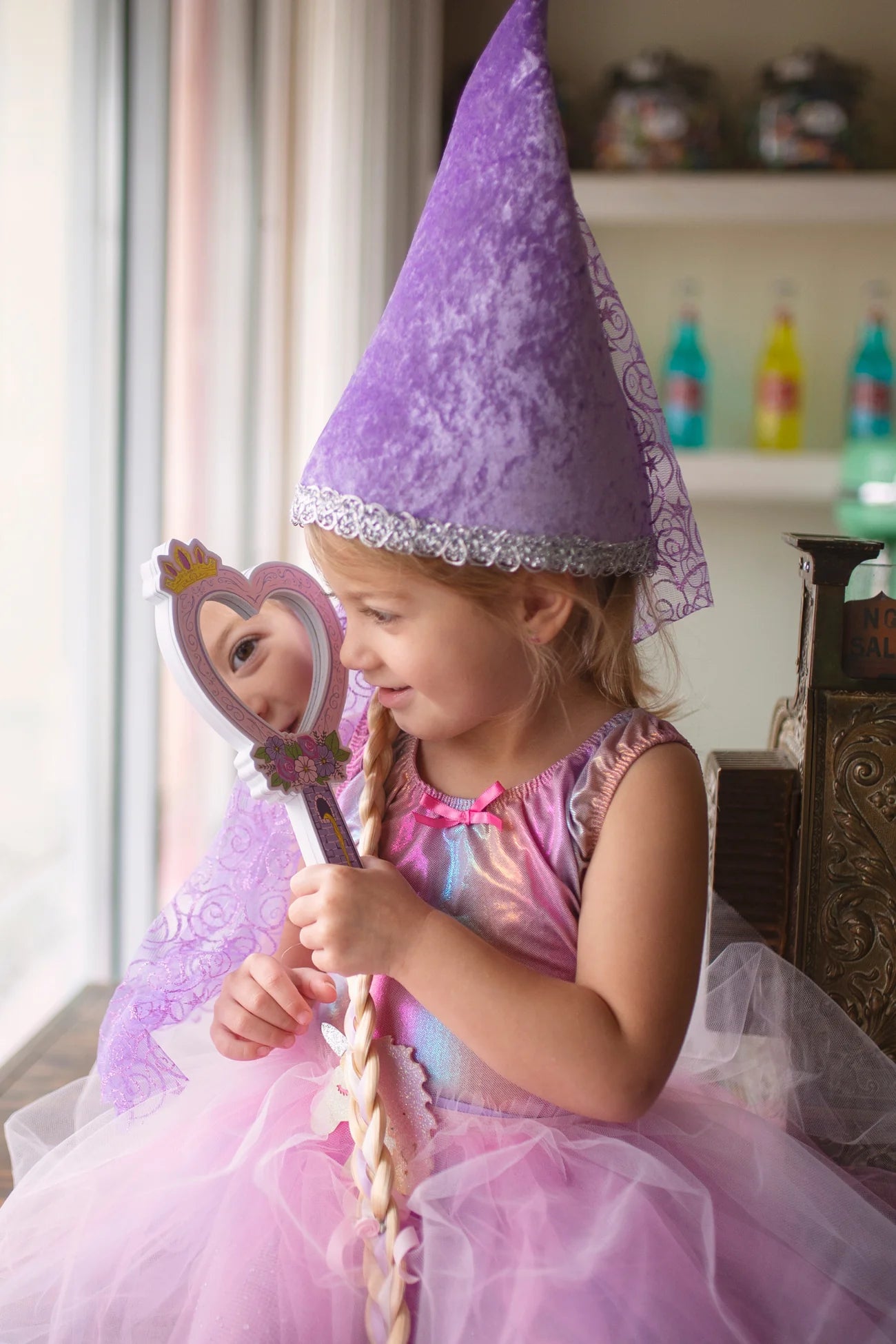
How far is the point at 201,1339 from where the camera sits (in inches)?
27.5

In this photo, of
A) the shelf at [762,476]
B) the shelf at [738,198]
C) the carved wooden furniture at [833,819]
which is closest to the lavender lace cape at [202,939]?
the carved wooden furniture at [833,819]

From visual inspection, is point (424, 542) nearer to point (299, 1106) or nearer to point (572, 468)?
point (572, 468)

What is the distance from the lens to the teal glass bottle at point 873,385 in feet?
8.43

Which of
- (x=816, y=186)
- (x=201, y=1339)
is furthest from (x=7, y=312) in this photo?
(x=816, y=186)

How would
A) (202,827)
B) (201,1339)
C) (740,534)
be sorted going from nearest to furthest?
1. (201,1339)
2. (202,827)
3. (740,534)

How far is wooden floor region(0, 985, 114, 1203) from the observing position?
125 centimetres

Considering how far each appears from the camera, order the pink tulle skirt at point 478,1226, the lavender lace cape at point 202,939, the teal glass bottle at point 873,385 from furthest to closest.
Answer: the teal glass bottle at point 873,385
the lavender lace cape at point 202,939
the pink tulle skirt at point 478,1226

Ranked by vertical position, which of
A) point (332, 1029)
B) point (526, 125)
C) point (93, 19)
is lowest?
point (332, 1029)

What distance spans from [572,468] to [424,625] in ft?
0.48

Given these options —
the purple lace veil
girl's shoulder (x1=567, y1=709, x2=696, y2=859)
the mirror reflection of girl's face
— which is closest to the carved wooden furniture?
girl's shoulder (x1=567, y1=709, x2=696, y2=859)

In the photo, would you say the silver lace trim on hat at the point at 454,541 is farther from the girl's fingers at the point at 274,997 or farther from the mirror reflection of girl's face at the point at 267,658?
the girl's fingers at the point at 274,997

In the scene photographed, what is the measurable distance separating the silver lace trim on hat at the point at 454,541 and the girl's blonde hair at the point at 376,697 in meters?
0.03

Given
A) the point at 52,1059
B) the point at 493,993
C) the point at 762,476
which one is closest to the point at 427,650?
the point at 493,993

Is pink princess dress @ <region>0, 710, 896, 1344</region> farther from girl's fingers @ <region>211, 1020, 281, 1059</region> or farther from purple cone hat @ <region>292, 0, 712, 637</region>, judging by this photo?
Answer: purple cone hat @ <region>292, 0, 712, 637</region>
